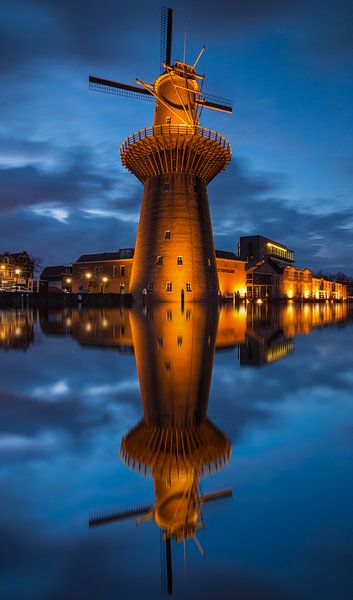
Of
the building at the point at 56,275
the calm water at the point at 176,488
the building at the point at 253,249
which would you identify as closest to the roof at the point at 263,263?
the building at the point at 253,249

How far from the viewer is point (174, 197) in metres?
31.7

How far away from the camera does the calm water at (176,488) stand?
5.00ft

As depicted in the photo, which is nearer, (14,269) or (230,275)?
(230,275)

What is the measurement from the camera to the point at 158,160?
3158 cm

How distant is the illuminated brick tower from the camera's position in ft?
103

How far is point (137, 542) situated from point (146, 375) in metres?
3.63

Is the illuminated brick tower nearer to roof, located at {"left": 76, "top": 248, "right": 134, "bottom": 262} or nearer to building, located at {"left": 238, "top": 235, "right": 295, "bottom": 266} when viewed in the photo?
roof, located at {"left": 76, "top": 248, "right": 134, "bottom": 262}

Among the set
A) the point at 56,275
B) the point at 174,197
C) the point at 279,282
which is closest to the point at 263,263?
the point at 279,282

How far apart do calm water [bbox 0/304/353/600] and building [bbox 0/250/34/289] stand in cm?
6647

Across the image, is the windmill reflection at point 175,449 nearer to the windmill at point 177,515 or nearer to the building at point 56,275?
the windmill at point 177,515

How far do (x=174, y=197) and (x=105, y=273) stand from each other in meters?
23.7

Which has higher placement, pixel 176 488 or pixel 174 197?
pixel 174 197

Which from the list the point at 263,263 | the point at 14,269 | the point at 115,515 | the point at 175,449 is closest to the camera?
the point at 115,515

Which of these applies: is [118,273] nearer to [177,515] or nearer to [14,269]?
[14,269]
